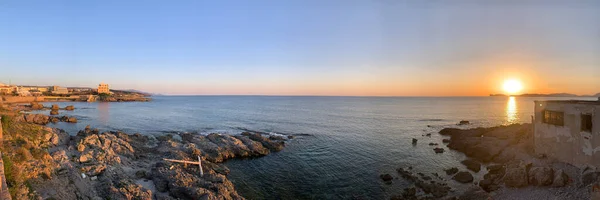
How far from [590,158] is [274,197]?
25172 millimetres

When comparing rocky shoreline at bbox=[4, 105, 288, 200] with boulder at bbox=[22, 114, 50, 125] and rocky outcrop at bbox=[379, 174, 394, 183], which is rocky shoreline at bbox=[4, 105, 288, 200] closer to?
rocky outcrop at bbox=[379, 174, 394, 183]

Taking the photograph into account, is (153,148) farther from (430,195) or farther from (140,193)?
(430,195)

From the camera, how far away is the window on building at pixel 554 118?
2485 centimetres

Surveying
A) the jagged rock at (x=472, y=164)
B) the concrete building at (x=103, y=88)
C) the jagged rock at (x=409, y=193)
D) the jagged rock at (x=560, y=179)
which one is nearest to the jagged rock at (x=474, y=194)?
the jagged rock at (x=409, y=193)

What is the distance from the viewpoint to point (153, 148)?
32062 millimetres

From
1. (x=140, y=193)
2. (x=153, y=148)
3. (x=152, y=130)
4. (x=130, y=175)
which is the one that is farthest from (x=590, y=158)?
(x=152, y=130)

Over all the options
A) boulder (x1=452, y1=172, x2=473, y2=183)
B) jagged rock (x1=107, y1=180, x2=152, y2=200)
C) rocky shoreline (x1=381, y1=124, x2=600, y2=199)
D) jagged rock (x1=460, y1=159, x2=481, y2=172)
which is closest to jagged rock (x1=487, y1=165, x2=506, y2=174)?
rocky shoreline (x1=381, y1=124, x2=600, y2=199)

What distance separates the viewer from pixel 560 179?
21344 mm

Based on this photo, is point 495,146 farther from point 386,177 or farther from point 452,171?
point 386,177

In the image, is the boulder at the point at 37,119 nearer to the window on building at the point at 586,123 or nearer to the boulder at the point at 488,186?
the boulder at the point at 488,186

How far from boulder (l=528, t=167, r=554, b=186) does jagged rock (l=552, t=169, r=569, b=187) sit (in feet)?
0.83

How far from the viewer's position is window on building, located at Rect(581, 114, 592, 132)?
886 inches

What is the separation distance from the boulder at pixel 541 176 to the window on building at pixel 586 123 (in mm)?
4587

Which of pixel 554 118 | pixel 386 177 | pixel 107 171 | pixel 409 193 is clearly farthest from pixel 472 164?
pixel 107 171
